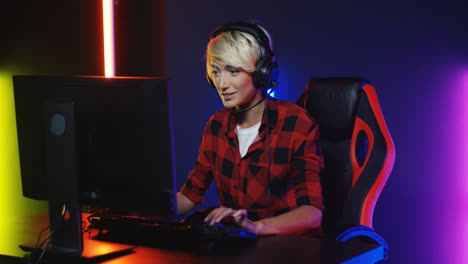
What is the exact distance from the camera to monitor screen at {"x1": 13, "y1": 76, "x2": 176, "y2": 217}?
1.32m

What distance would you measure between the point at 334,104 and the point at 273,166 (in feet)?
1.06

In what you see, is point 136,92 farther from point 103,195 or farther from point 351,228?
point 351,228

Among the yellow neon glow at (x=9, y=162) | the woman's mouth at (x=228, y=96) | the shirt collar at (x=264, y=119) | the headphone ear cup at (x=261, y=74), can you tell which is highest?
the headphone ear cup at (x=261, y=74)

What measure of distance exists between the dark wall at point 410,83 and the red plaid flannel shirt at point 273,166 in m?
0.94

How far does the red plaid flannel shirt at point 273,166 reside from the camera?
1.88 meters

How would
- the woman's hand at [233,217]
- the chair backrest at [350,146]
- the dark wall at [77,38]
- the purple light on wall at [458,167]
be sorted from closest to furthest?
the woman's hand at [233,217], the chair backrest at [350,146], the purple light on wall at [458,167], the dark wall at [77,38]

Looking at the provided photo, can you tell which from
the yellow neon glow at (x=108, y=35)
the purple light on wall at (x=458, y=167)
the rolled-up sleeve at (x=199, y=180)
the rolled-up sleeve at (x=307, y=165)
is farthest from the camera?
the yellow neon glow at (x=108, y=35)

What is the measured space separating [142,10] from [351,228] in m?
2.45

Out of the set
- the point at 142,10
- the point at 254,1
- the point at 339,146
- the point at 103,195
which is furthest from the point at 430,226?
the point at 142,10

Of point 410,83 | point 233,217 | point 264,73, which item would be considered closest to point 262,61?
point 264,73

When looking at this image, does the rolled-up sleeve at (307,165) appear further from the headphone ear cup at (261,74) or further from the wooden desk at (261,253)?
Answer: the wooden desk at (261,253)

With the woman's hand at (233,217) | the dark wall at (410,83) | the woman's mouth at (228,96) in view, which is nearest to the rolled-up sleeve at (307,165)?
the woman's mouth at (228,96)

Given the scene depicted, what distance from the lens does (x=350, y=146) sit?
6.68 ft

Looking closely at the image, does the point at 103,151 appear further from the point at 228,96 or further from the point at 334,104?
the point at 334,104
